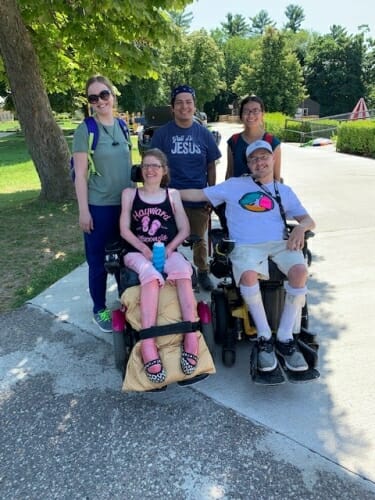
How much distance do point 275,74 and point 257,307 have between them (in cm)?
4747

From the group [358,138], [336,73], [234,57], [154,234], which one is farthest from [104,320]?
[234,57]

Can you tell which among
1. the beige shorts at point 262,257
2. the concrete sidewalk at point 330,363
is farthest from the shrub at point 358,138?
the beige shorts at point 262,257

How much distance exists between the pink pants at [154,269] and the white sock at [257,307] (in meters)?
0.41

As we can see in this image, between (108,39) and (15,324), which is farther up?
(108,39)

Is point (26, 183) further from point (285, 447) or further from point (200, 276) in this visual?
point (285, 447)

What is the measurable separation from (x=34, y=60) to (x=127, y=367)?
6926mm

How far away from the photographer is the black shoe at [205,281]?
4.55 m

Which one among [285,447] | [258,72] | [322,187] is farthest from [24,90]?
[258,72]

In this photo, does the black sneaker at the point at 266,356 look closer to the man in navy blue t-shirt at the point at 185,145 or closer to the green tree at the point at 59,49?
the man in navy blue t-shirt at the point at 185,145

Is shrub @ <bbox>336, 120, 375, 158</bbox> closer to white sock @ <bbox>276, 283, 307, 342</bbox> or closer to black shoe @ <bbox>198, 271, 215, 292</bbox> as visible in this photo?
black shoe @ <bbox>198, 271, 215, 292</bbox>

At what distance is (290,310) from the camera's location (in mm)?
2934

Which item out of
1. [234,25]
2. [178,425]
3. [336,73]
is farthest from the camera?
[234,25]

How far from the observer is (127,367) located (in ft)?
9.00

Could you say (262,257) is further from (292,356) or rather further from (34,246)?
(34,246)
